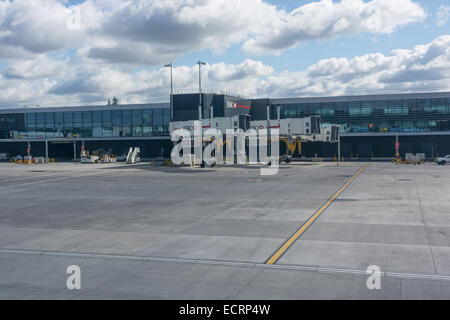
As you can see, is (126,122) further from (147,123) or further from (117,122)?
(147,123)

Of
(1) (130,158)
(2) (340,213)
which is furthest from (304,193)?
(1) (130,158)

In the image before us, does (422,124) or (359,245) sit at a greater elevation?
(422,124)

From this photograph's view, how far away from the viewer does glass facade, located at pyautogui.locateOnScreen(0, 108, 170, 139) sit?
94875 millimetres

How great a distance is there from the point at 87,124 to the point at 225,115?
32.5 metres

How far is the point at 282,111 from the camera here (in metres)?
94.0

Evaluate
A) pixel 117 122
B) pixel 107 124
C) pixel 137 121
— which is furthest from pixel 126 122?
pixel 107 124

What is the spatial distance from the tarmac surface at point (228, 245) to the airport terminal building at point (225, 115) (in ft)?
191

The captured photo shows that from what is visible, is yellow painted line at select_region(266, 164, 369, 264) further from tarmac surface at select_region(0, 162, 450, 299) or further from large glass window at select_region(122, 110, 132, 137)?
large glass window at select_region(122, 110, 132, 137)

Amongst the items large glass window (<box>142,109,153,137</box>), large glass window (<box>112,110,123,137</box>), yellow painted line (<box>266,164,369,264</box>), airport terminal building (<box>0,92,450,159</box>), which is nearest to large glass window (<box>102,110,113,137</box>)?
airport terminal building (<box>0,92,450,159</box>)

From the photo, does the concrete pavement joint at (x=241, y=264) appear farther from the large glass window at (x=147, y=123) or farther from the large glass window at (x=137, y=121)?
the large glass window at (x=137, y=121)

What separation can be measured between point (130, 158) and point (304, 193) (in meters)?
52.3

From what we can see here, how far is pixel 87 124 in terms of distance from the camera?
9775 centimetres

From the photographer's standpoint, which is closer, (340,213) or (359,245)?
(359,245)

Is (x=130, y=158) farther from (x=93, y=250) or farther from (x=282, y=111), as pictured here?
(x=93, y=250)
